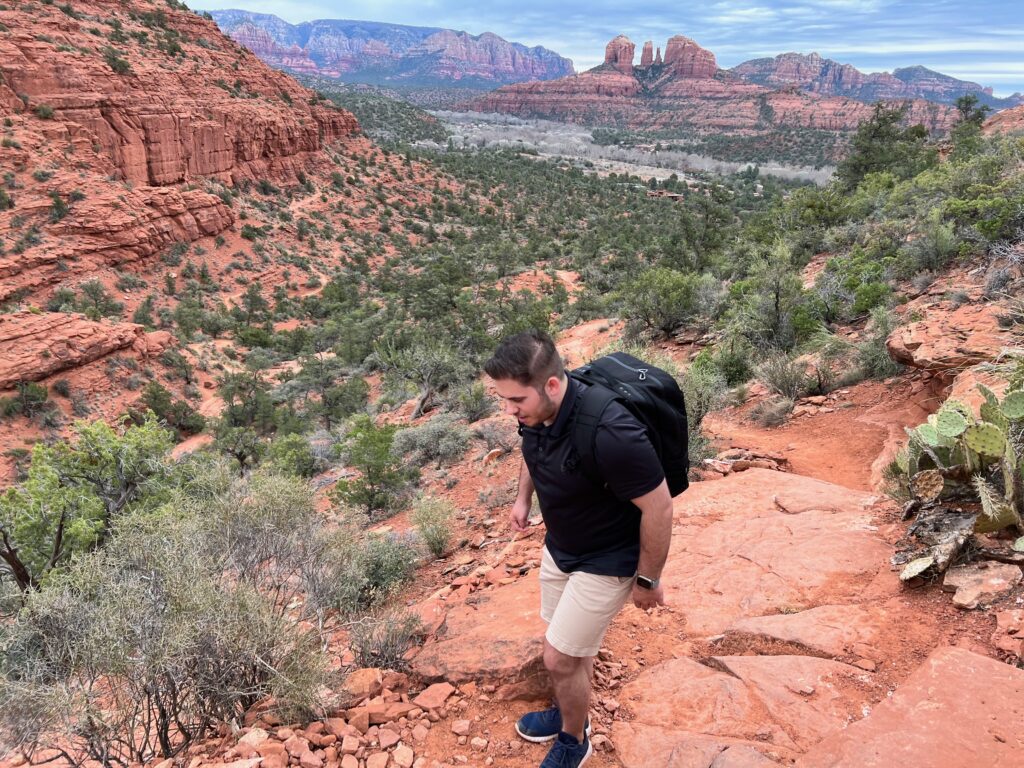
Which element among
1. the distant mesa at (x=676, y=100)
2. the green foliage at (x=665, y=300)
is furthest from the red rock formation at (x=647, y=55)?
the green foliage at (x=665, y=300)

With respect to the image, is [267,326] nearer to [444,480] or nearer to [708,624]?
[444,480]

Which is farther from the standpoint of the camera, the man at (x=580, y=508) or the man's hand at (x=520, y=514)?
the man's hand at (x=520, y=514)

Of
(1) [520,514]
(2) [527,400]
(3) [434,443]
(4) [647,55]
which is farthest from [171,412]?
(4) [647,55]

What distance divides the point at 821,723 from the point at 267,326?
25702 millimetres

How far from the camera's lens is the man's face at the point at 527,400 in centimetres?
197

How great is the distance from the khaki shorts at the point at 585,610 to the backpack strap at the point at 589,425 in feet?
1.46

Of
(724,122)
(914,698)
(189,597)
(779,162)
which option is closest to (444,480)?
(189,597)

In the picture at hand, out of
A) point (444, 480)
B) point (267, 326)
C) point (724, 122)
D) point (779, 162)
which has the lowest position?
point (267, 326)

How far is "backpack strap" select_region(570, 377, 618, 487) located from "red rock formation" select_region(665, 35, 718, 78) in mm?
176647

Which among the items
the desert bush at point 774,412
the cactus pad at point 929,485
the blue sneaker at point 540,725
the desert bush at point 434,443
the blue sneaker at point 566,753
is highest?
the cactus pad at point 929,485

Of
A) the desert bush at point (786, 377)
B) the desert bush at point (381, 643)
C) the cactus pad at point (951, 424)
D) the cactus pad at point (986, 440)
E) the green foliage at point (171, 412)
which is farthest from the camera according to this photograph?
the green foliage at point (171, 412)

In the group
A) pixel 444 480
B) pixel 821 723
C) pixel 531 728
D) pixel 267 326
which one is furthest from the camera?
pixel 267 326

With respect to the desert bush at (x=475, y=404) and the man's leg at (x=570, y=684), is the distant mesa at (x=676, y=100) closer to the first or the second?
the desert bush at (x=475, y=404)

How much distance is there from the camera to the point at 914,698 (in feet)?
7.00
